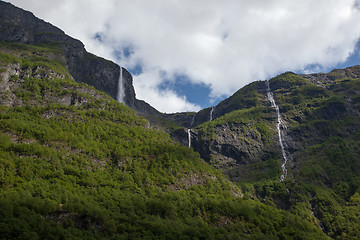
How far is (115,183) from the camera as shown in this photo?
95062mm

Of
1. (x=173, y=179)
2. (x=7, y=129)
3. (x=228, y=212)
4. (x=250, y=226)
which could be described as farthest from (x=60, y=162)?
(x=250, y=226)

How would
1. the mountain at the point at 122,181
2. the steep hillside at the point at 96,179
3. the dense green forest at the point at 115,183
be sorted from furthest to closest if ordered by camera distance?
the mountain at the point at 122,181, the dense green forest at the point at 115,183, the steep hillside at the point at 96,179

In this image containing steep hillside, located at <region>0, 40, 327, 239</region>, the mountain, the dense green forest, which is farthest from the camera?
the mountain

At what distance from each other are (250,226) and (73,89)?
126745mm

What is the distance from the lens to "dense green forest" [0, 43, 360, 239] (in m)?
66.4

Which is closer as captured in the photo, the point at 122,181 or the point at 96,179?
the point at 96,179

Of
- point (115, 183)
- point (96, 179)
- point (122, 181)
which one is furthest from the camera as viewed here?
point (122, 181)

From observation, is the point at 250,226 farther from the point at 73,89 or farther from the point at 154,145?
the point at 73,89

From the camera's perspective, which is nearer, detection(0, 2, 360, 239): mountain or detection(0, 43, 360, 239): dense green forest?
detection(0, 43, 360, 239): dense green forest

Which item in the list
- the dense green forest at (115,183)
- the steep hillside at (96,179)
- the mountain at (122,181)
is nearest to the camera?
the steep hillside at (96,179)

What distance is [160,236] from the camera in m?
65.2

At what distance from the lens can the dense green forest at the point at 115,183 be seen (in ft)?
218

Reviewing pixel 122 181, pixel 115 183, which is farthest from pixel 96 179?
pixel 122 181

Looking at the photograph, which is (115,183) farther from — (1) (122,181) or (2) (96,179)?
(2) (96,179)
